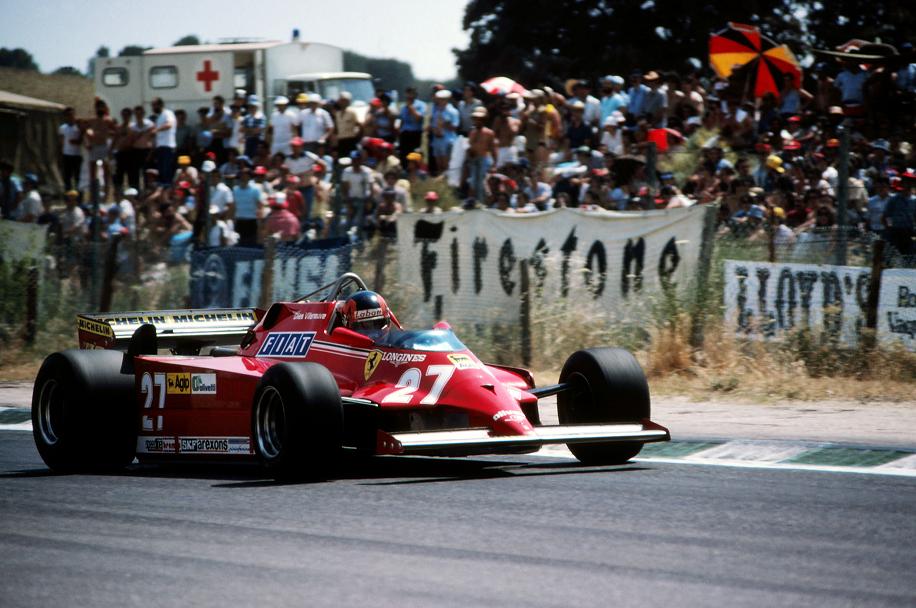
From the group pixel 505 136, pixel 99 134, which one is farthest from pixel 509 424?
pixel 99 134

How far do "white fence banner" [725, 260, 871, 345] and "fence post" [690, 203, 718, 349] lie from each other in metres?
0.23

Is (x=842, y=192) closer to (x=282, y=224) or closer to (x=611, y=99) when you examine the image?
(x=611, y=99)

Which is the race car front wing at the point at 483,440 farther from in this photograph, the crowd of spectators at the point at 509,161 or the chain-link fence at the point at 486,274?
the crowd of spectators at the point at 509,161

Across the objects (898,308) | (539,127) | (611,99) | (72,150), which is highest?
(611,99)

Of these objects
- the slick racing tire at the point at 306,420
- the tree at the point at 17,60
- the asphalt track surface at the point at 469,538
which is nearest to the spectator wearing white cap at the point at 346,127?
the asphalt track surface at the point at 469,538

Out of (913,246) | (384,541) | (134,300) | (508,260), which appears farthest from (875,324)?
(134,300)

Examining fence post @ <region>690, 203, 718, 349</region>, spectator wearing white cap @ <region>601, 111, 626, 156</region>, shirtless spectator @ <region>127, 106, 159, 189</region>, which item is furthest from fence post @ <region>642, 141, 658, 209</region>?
shirtless spectator @ <region>127, 106, 159, 189</region>

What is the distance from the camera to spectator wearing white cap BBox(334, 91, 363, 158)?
2295cm

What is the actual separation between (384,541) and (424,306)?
10.4 m

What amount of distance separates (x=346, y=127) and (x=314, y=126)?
2.26ft

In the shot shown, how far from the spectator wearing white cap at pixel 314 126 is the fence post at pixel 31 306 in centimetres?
483

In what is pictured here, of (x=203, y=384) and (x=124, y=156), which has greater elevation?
(x=124, y=156)

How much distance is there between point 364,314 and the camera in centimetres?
1008

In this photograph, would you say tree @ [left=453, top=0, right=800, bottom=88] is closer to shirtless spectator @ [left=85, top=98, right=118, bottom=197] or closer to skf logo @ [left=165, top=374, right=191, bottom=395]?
shirtless spectator @ [left=85, top=98, right=118, bottom=197]
